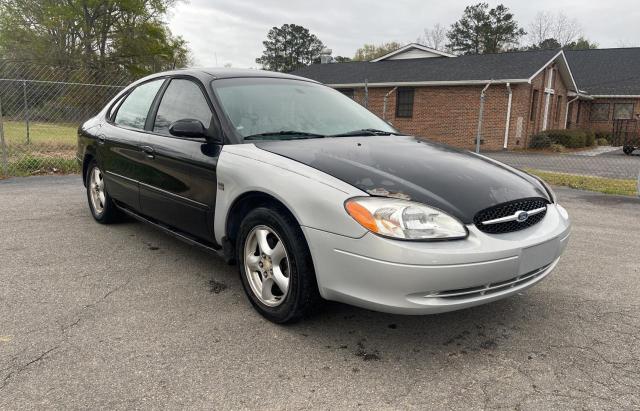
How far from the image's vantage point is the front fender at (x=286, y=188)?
2.61 metres

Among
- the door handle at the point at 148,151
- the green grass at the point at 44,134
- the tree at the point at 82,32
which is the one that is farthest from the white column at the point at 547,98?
the tree at the point at 82,32

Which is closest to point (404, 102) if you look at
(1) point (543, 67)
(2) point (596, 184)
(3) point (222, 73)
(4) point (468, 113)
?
(4) point (468, 113)

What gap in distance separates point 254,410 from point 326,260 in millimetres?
830

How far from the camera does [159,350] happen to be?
2768 millimetres

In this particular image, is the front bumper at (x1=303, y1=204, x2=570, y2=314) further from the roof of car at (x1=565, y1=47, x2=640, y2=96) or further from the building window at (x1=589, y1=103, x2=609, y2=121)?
the building window at (x1=589, y1=103, x2=609, y2=121)

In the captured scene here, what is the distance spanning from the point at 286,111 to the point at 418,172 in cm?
130

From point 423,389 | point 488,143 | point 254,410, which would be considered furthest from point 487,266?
point 488,143

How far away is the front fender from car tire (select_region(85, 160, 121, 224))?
7.53ft

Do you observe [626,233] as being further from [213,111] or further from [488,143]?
[488,143]

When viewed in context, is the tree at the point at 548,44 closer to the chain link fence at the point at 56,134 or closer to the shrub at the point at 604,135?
the shrub at the point at 604,135

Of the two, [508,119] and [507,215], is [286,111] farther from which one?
[508,119]

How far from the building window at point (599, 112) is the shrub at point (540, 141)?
1103 centimetres

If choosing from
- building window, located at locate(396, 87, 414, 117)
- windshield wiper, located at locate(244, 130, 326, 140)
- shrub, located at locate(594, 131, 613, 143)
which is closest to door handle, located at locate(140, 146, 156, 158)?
windshield wiper, located at locate(244, 130, 326, 140)

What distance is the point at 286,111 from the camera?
376 centimetres
